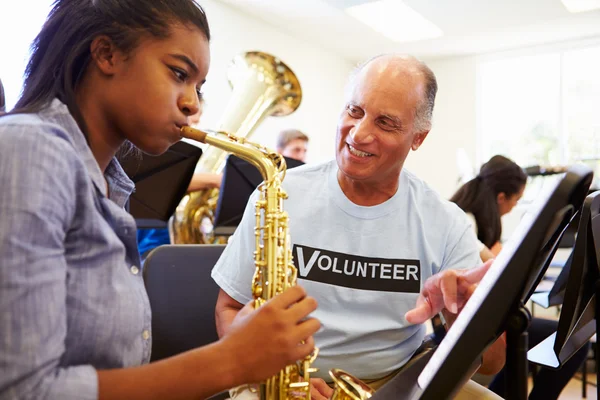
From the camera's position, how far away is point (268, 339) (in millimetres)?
816

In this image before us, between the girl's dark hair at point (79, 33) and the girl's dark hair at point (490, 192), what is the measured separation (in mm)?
2335

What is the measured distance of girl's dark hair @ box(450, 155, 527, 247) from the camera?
9.61 ft

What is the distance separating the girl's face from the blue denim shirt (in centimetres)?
8

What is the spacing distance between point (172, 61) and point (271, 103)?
8.18ft

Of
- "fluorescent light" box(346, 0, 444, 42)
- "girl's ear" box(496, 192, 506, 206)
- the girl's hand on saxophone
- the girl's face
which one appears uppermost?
"fluorescent light" box(346, 0, 444, 42)

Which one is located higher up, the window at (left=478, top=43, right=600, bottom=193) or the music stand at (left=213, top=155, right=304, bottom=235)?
the window at (left=478, top=43, right=600, bottom=193)

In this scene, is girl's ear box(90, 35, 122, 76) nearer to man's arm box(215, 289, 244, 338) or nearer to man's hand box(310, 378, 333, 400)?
man's arm box(215, 289, 244, 338)

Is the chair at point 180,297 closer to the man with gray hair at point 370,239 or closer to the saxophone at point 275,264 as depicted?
the man with gray hair at point 370,239

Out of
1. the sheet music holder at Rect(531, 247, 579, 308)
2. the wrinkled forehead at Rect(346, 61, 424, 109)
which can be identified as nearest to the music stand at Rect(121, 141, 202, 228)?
the wrinkled forehead at Rect(346, 61, 424, 109)

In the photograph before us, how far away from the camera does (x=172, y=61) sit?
910mm

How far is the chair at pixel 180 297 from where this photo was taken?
1550 millimetres

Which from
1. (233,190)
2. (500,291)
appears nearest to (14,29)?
(233,190)

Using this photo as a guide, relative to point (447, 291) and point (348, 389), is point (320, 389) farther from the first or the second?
point (447, 291)

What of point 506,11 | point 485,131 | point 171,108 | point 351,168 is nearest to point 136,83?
point 171,108
